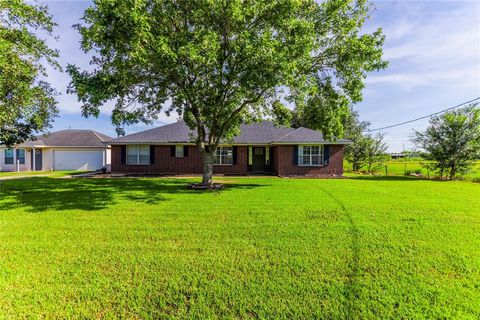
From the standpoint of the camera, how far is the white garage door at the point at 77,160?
87.0 ft

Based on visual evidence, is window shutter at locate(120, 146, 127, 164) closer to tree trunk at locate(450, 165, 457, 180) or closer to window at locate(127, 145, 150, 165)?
window at locate(127, 145, 150, 165)

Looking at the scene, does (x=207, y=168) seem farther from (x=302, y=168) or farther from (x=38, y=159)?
(x=38, y=159)

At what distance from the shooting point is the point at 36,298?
12.4 feet

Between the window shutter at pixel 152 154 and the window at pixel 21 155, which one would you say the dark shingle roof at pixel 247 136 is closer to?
the window shutter at pixel 152 154

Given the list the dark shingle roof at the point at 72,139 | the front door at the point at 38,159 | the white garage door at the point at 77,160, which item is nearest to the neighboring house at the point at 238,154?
the dark shingle roof at the point at 72,139

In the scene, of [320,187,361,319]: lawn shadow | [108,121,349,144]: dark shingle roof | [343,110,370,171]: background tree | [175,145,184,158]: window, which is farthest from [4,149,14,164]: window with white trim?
[343,110,370,171]: background tree

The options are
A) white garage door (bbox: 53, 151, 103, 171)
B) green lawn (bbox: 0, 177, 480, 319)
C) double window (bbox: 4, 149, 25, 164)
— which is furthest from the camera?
white garage door (bbox: 53, 151, 103, 171)

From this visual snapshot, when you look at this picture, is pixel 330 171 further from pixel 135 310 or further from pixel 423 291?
pixel 135 310

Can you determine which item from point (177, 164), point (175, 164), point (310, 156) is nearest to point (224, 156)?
point (177, 164)

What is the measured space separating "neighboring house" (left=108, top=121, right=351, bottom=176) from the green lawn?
39.2 ft

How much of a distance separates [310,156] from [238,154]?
5.57 m

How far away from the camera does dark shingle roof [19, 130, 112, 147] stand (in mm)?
26312

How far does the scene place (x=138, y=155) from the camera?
852 inches

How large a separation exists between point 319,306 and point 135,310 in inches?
99.2
